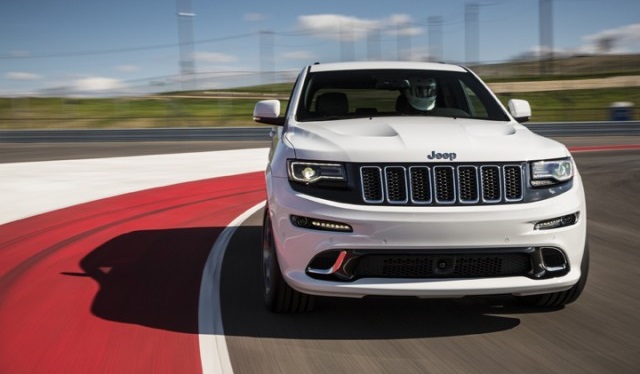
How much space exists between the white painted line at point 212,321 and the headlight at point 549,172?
2069mm

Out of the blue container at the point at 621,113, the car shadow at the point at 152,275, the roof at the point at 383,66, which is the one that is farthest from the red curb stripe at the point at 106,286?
the blue container at the point at 621,113

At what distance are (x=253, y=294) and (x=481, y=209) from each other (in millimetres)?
2051

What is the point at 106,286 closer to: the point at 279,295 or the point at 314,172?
the point at 279,295

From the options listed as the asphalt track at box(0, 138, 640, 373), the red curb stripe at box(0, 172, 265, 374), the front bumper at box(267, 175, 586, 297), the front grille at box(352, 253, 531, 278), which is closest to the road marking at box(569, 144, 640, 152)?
the red curb stripe at box(0, 172, 265, 374)

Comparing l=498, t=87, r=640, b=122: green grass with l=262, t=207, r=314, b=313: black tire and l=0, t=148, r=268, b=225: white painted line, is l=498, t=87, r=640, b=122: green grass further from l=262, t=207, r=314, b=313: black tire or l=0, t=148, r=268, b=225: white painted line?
l=262, t=207, r=314, b=313: black tire

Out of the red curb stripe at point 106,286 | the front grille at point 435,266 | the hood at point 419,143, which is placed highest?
the hood at point 419,143

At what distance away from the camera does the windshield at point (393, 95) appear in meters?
6.28

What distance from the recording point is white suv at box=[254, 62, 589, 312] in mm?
4508

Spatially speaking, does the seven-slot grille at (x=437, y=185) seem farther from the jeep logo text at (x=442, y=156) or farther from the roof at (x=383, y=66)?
the roof at (x=383, y=66)

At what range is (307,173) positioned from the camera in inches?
189

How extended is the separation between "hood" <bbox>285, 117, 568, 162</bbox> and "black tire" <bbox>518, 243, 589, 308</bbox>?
722 mm

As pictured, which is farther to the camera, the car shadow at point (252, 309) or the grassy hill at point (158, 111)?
the grassy hill at point (158, 111)

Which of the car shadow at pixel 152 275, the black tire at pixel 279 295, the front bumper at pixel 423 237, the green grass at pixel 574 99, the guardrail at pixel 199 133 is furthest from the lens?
the green grass at pixel 574 99

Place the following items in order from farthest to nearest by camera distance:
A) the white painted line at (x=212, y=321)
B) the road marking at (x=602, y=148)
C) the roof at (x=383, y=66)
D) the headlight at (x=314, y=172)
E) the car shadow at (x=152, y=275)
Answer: the road marking at (x=602, y=148)
the roof at (x=383, y=66)
the car shadow at (x=152, y=275)
the headlight at (x=314, y=172)
the white painted line at (x=212, y=321)
